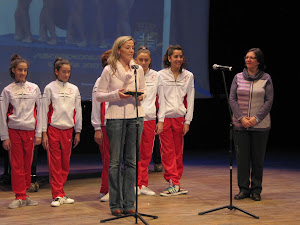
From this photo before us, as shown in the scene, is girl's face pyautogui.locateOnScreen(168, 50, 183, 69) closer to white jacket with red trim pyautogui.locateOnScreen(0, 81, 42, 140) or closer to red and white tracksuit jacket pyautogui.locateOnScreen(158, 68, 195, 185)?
red and white tracksuit jacket pyautogui.locateOnScreen(158, 68, 195, 185)

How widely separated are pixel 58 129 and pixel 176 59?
1.39 meters

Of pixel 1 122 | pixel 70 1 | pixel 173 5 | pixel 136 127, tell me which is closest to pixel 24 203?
pixel 1 122

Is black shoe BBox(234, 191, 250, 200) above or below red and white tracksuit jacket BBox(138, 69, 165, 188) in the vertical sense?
below

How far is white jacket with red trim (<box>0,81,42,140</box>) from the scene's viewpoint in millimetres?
4539

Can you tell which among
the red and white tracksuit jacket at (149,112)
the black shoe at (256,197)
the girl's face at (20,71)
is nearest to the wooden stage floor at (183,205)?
the black shoe at (256,197)

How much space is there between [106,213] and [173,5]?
15.7 feet

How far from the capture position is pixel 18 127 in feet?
15.0

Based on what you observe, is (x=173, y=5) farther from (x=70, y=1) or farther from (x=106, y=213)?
(x=106, y=213)

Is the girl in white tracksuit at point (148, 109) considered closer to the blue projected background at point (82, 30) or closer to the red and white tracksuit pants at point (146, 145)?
the red and white tracksuit pants at point (146, 145)

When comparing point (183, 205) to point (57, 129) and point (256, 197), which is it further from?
point (57, 129)

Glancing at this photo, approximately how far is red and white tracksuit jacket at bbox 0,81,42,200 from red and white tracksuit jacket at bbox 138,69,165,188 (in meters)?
1.06

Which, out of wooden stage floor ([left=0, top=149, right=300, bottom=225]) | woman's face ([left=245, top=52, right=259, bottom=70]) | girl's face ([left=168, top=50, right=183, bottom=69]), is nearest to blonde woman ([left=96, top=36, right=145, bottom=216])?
wooden stage floor ([left=0, top=149, right=300, bottom=225])

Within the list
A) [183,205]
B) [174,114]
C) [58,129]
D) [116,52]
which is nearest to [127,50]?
[116,52]

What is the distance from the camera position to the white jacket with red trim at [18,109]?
454 cm
